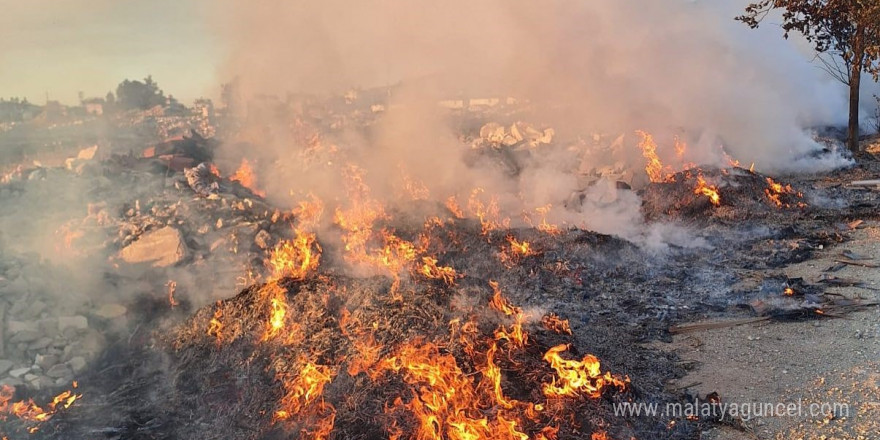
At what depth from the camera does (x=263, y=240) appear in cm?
988

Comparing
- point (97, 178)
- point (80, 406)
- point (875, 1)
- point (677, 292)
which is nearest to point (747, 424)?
point (677, 292)

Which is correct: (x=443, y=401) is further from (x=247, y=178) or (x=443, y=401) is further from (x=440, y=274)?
(x=247, y=178)

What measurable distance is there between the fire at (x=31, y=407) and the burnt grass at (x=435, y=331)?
131mm

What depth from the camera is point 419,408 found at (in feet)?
15.0

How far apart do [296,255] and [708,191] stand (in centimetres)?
961

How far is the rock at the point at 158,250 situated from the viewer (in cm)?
898

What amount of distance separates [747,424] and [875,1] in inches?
568

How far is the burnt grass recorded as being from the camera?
194 inches

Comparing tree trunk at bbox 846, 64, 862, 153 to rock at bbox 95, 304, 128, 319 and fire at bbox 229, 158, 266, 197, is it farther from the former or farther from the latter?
rock at bbox 95, 304, 128, 319

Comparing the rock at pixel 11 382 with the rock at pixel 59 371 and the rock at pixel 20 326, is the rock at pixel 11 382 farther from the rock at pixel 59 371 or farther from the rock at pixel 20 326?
the rock at pixel 20 326

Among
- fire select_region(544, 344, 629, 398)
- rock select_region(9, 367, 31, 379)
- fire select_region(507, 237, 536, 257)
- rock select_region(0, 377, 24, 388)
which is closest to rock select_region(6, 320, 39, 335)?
rock select_region(9, 367, 31, 379)

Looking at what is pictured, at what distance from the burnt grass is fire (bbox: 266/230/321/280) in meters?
0.38

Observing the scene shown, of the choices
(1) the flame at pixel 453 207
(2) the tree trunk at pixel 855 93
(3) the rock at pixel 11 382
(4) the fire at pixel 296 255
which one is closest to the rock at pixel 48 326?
(3) the rock at pixel 11 382

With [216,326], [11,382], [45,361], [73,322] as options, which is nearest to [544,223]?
[216,326]
